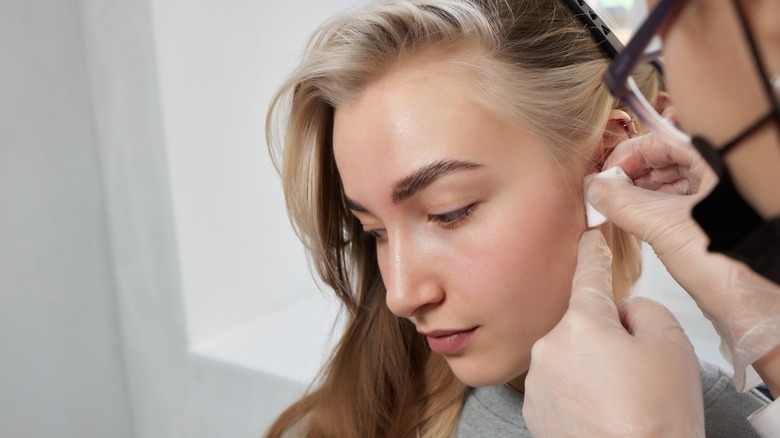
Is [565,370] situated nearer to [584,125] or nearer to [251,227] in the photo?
[584,125]

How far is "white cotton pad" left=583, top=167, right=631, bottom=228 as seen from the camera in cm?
89

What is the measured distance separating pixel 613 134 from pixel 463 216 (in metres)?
0.29

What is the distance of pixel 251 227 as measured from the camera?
76.0 inches

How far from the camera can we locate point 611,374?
27.6 inches

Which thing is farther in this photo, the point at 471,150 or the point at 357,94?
the point at 357,94

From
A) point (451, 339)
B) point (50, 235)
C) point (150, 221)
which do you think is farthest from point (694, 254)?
point (50, 235)

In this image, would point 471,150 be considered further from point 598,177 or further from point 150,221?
point 150,221

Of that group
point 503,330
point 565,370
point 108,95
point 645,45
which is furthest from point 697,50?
point 108,95

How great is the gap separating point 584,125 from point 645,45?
1.88 feet

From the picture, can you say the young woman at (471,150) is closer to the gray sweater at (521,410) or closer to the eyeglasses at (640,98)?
the gray sweater at (521,410)

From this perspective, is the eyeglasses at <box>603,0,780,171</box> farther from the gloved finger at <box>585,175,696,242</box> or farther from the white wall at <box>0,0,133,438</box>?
the white wall at <box>0,0,133,438</box>

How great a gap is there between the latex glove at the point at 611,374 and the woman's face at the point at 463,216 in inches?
3.4

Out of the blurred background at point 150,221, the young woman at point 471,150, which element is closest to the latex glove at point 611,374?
the young woman at point 471,150

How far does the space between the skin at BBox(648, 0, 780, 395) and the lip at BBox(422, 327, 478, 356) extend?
1.83 ft
